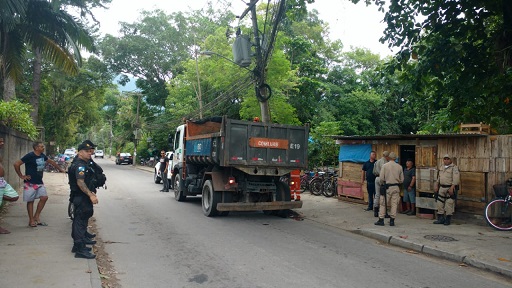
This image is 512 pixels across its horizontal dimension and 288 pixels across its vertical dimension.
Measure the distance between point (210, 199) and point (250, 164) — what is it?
1.56 meters

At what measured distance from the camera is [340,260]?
6.61 meters

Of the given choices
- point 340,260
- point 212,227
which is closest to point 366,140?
point 212,227

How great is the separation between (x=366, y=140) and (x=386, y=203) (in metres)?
3.90

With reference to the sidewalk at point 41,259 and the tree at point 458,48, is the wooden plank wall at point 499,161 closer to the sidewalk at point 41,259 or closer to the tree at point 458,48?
the tree at point 458,48

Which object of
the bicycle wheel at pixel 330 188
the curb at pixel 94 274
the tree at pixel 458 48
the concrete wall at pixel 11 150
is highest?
the tree at pixel 458 48

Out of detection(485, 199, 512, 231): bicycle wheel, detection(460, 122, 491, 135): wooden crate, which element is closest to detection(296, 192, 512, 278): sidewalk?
detection(485, 199, 512, 231): bicycle wheel

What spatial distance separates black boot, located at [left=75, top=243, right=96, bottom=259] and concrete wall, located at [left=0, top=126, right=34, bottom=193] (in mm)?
7211

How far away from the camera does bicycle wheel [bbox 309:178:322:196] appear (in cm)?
1676

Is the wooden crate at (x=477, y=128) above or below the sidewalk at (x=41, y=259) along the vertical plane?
above

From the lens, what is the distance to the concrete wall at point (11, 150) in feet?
40.1

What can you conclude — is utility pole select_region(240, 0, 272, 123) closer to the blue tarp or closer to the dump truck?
the blue tarp

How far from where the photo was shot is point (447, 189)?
9.98 metres

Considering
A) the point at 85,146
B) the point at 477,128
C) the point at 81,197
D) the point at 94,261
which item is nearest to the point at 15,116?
the point at 85,146

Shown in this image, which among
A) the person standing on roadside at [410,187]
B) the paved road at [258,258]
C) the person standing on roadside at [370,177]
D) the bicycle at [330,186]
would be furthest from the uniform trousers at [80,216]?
the bicycle at [330,186]
